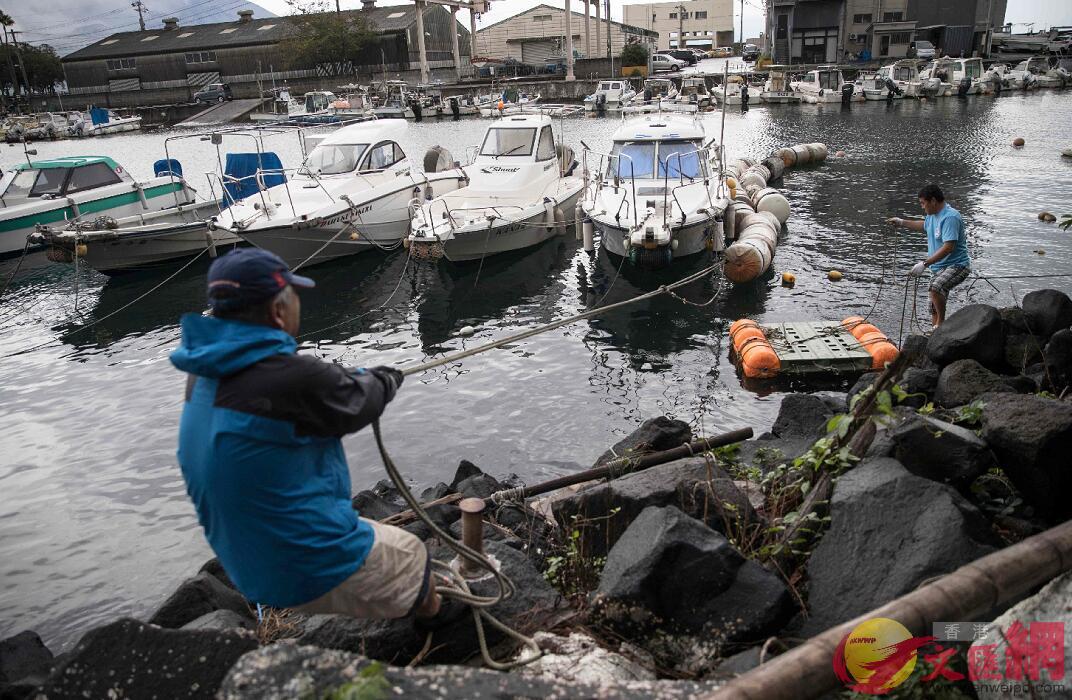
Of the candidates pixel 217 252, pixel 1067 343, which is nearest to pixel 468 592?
pixel 1067 343

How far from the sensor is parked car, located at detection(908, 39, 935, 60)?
62156 millimetres

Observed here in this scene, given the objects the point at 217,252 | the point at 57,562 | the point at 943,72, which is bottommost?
the point at 57,562

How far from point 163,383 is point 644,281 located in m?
9.00

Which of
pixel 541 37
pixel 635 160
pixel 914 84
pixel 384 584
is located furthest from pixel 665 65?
pixel 384 584

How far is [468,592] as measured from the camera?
3842mm

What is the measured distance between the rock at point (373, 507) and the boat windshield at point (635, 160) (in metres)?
10.9

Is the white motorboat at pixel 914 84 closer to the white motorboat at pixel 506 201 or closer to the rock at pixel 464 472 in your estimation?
the white motorboat at pixel 506 201

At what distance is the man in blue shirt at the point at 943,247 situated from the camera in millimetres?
9164

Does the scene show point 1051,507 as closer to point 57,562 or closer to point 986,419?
point 986,419

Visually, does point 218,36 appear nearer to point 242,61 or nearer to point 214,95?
point 242,61

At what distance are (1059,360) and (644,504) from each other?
16.3ft

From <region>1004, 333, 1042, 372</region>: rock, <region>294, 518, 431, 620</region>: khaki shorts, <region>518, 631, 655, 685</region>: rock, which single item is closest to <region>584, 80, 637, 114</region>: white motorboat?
<region>1004, 333, 1042, 372</region>: rock

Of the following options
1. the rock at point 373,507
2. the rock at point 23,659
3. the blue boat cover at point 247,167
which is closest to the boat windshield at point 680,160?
the blue boat cover at point 247,167

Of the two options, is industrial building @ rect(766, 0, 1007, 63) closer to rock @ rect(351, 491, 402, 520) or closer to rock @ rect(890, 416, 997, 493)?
rock @ rect(351, 491, 402, 520)
